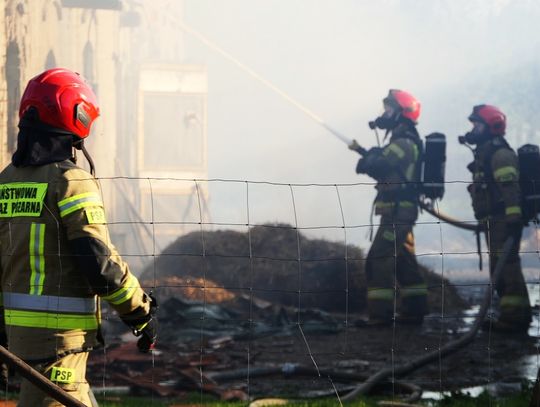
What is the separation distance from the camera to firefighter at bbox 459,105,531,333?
966 centimetres

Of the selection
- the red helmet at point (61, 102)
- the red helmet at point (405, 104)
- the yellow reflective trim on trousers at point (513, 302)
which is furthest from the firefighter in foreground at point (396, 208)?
the red helmet at point (61, 102)

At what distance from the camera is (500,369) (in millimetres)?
7418

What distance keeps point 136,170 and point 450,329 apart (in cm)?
1726

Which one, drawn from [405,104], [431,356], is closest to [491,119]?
[405,104]

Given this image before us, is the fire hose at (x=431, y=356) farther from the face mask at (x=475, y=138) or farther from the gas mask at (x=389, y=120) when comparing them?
the gas mask at (x=389, y=120)

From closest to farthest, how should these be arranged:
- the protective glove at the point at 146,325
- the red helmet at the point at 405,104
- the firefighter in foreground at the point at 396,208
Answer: the protective glove at the point at 146,325, the firefighter in foreground at the point at 396,208, the red helmet at the point at 405,104

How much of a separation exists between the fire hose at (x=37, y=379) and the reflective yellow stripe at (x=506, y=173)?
7.33 meters

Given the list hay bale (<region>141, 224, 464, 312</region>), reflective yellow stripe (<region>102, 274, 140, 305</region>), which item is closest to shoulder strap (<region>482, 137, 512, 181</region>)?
hay bale (<region>141, 224, 464, 312</region>)

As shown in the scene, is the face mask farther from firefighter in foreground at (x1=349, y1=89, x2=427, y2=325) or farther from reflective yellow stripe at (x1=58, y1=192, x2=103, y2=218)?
reflective yellow stripe at (x1=58, y1=192, x2=103, y2=218)

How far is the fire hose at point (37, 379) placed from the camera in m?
3.04

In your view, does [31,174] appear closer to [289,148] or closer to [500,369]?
[500,369]

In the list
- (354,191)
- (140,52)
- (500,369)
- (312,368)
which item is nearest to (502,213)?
(500,369)

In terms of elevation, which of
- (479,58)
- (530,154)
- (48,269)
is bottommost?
(48,269)

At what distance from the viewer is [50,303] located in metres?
3.20
